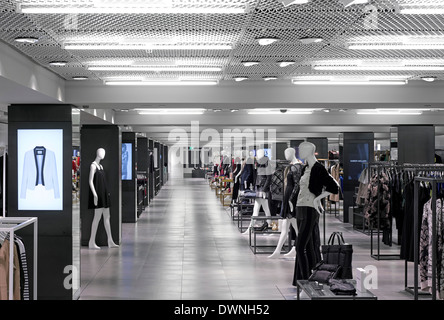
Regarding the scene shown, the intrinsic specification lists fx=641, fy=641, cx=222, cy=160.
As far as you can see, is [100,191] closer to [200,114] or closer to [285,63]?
[200,114]

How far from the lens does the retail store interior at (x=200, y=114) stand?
4.50 meters

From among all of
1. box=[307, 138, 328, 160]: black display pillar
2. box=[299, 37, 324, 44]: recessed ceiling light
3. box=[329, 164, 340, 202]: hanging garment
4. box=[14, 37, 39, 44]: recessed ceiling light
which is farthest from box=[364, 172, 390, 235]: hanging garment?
box=[307, 138, 328, 160]: black display pillar

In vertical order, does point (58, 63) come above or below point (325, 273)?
above

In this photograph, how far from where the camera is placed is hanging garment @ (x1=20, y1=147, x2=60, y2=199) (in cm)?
756

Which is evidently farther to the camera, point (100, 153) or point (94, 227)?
point (94, 227)

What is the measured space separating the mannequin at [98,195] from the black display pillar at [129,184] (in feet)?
14.7

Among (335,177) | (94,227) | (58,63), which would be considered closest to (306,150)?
(58,63)

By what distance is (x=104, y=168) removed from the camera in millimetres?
12859

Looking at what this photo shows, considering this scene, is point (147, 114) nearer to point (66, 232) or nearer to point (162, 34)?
point (66, 232)

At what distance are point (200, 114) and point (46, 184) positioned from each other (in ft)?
19.6

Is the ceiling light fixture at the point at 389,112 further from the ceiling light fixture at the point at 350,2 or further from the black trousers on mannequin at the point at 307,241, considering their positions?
the ceiling light fixture at the point at 350,2

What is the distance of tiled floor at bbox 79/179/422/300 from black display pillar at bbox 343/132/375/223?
1475 millimetres

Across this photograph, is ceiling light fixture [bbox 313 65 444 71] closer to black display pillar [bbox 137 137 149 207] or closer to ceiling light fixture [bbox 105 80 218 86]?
ceiling light fixture [bbox 105 80 218 86]

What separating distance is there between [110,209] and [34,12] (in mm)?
9097
